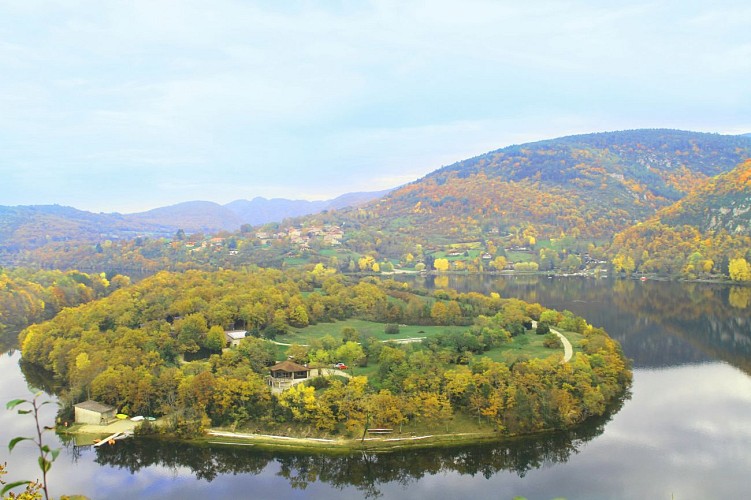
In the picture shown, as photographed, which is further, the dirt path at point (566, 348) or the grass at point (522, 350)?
the dirt path at point (566, 348)

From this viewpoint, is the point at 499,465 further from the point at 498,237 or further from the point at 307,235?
the point at 307,235

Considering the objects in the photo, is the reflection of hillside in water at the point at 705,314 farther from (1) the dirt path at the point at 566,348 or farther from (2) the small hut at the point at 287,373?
(2) the small hut at the point at 287,373

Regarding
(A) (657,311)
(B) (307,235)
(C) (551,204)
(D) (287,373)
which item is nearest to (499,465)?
(D) (287,373)

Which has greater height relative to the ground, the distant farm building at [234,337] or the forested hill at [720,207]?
the forested hill at [720,207]

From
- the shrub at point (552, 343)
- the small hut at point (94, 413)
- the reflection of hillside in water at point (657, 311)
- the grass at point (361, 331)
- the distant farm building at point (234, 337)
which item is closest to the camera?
the small hut at point (94, 413)

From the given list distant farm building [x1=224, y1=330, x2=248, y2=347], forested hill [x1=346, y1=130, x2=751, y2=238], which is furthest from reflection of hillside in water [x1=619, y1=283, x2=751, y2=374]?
forested hill [x1=346, y1=130, x2=751, y2=238]

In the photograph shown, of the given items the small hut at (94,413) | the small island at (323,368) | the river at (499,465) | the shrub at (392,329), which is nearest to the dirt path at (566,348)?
the small island at (323,368)
